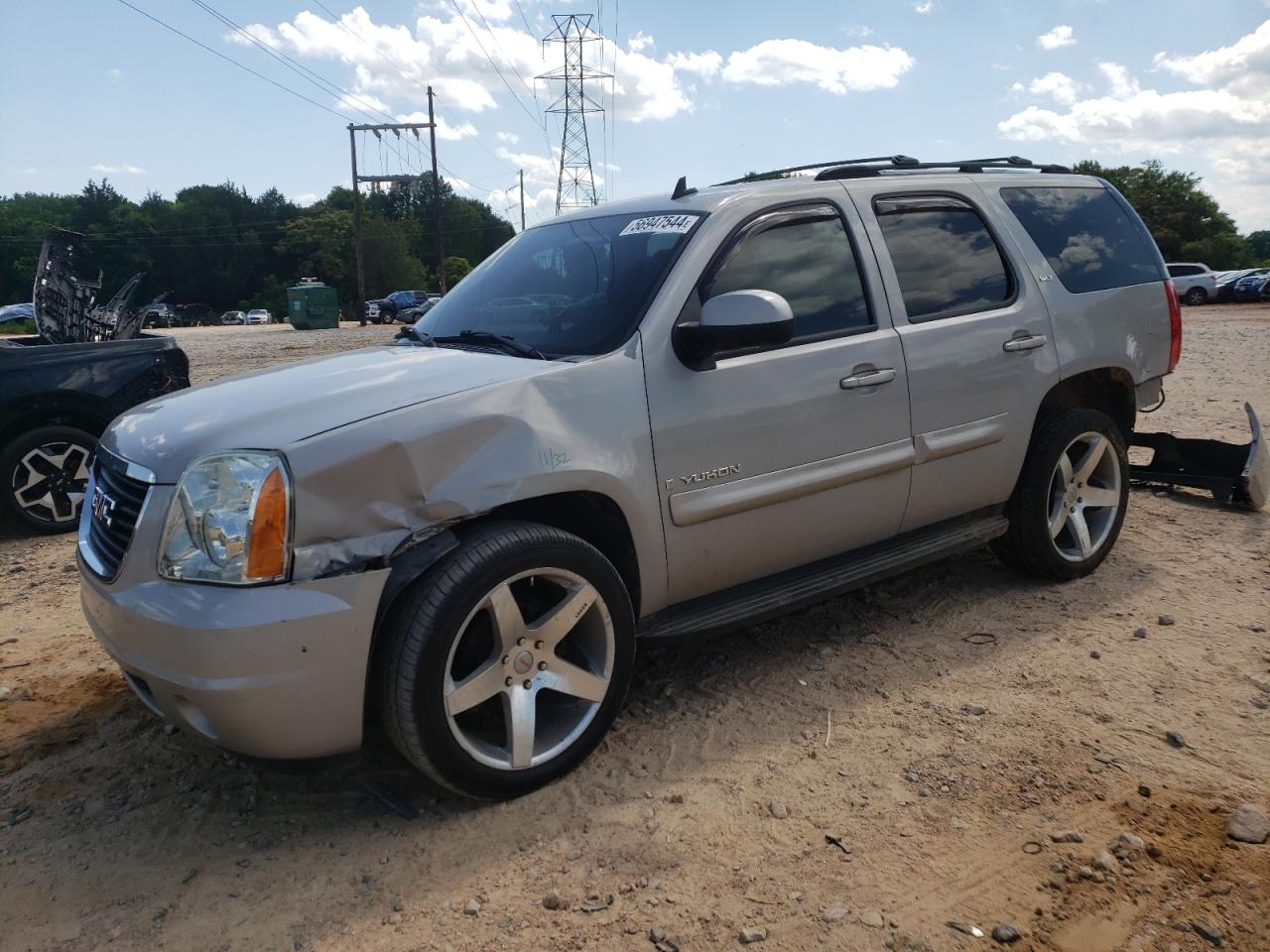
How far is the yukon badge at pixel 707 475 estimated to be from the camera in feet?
10.2

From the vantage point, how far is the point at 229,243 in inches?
3583

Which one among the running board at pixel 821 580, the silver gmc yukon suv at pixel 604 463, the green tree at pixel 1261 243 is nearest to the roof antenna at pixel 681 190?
the silver gmc yukon suv at pixel 604 463

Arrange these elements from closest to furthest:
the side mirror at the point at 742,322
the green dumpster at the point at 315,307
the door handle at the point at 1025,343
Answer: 1. the side mirror at the point at 742,322
2. the door handle at the point at 1025,343
3. the green dumpster at the point at 315,307

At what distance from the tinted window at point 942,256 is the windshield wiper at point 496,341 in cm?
155

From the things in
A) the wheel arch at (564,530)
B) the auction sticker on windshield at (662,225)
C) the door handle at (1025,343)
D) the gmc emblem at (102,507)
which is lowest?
the wheel arch at (564,530)

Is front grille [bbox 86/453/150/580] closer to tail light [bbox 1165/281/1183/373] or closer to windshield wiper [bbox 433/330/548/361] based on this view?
windshield wiper [bbox 433/330/548/361]

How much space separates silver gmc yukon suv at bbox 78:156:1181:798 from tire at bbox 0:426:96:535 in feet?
12.1

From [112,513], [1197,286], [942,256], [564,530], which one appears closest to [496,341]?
[564,530]

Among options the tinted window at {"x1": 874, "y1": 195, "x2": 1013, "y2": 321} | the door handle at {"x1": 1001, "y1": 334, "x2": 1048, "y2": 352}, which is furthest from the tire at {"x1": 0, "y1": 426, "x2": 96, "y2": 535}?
the door handle at {"x1": 1001, "y1": 334, "x2": 1048, "y2": 352}

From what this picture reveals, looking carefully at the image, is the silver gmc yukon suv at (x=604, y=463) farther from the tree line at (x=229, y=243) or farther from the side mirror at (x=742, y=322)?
the tree line at (x=229, y=243)

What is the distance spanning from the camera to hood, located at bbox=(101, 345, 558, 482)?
2.63 meters

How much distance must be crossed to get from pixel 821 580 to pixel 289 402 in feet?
6.46

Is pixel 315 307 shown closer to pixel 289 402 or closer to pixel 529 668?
pixel 289 402

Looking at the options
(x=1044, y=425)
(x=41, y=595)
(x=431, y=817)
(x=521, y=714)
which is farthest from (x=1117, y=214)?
(x=41, y=595)
